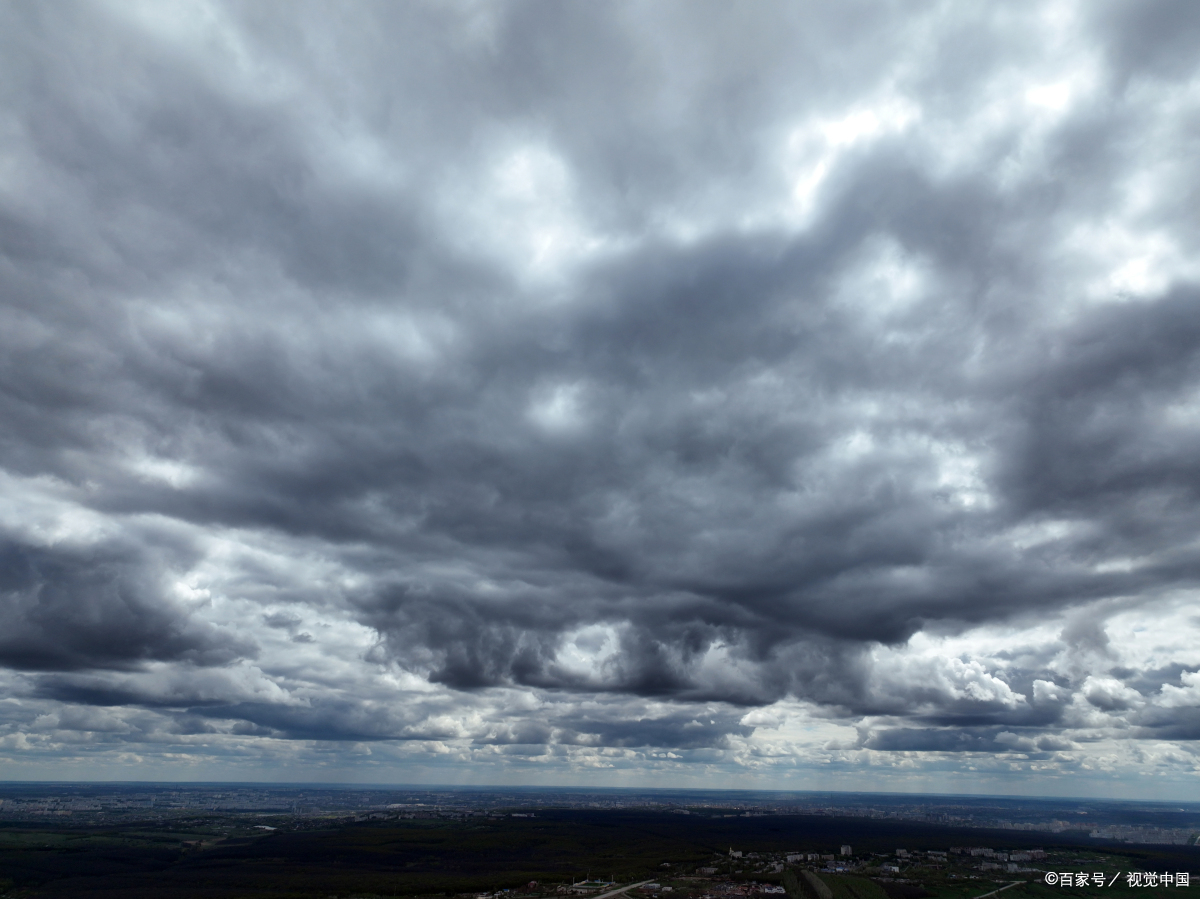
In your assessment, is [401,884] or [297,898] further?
[401,884]

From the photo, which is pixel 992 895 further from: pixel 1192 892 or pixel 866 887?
pixel 1192 892

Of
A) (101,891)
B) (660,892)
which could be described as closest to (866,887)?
(660,892)

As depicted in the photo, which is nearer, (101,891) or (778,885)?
(101,891)

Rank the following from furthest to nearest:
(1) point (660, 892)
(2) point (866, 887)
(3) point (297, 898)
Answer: (2) point (866, 887)
(1) point (660, 892)
(3) point (297, 898)

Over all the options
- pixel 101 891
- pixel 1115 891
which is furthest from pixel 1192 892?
pixel 101 891

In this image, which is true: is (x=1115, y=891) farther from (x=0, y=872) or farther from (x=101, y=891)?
(x=0, y=872)

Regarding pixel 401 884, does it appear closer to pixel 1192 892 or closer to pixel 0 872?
pixel 0 872

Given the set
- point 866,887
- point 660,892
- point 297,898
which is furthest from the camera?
point 866,887
